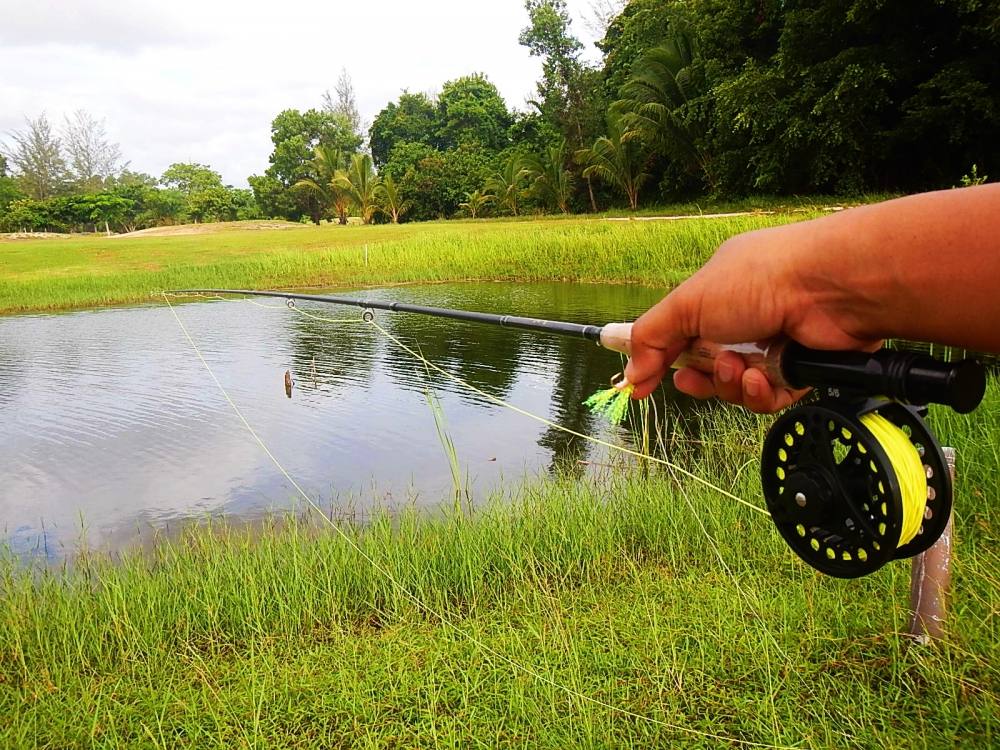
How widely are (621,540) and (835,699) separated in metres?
1.07

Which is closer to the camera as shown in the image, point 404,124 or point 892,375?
point 892,375

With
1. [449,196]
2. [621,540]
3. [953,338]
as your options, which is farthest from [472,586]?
[449,196]

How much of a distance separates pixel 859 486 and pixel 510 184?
92.6 feet

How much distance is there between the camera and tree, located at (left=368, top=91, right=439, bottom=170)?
146ft

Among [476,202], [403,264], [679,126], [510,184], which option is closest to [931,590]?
[403,264]

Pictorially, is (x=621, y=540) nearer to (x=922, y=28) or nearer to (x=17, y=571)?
(x=17, y=571)

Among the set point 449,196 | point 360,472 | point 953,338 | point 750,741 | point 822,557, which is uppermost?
point 449,196

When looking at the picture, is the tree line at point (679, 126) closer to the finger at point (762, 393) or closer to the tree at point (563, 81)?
the tree at point (563, 81)

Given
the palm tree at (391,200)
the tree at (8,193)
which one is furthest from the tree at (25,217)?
the palm tree at (391,200)

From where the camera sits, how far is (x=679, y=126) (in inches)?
776

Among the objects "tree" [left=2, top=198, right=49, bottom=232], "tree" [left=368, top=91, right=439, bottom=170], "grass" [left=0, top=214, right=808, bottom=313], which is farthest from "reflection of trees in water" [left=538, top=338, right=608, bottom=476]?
"tree" [left=368, top=91, right=439, bottom=170]

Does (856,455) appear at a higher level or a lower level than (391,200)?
lower

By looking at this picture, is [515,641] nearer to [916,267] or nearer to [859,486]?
[859,486]

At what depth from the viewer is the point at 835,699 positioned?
1503 mm
